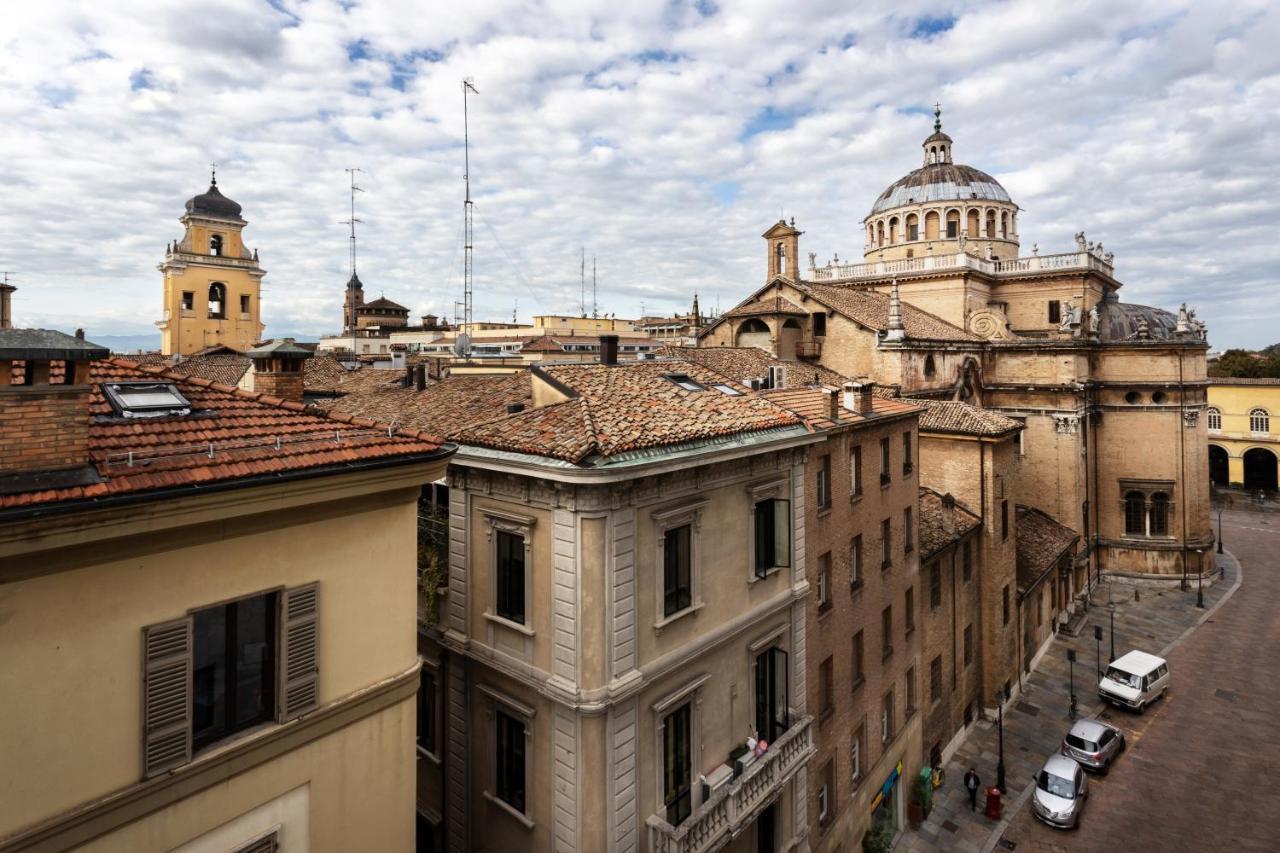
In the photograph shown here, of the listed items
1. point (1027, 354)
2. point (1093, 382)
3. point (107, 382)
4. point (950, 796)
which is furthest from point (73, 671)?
point (1093, 382)

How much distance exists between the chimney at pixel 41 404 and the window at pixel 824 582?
1431cm

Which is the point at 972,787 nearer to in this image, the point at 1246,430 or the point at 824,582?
the point at 824,582

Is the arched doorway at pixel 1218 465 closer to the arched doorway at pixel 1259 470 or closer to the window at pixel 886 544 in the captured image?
the arched doorway at pixel 1259 470

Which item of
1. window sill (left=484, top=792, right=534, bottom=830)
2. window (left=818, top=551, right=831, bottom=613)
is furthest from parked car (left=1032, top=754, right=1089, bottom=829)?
window sill (left=484, top=792, right=534, bottom=830)

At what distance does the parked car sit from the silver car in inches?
50.4

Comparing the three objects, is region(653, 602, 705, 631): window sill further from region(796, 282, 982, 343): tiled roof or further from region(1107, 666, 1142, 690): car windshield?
region(1107, 666, 1142, 690): car windshield

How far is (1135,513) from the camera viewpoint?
140ft

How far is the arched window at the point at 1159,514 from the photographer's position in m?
41.8

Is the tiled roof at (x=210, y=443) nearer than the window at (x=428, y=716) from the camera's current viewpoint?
Yes

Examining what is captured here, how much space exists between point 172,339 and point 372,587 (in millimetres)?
49145

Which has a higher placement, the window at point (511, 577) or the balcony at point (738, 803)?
the window at point (511, 577)

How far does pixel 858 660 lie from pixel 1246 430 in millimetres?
67234

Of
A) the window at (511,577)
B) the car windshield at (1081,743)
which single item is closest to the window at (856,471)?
the window at (511,577)

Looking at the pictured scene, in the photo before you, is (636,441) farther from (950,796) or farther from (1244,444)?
(1244,444)
